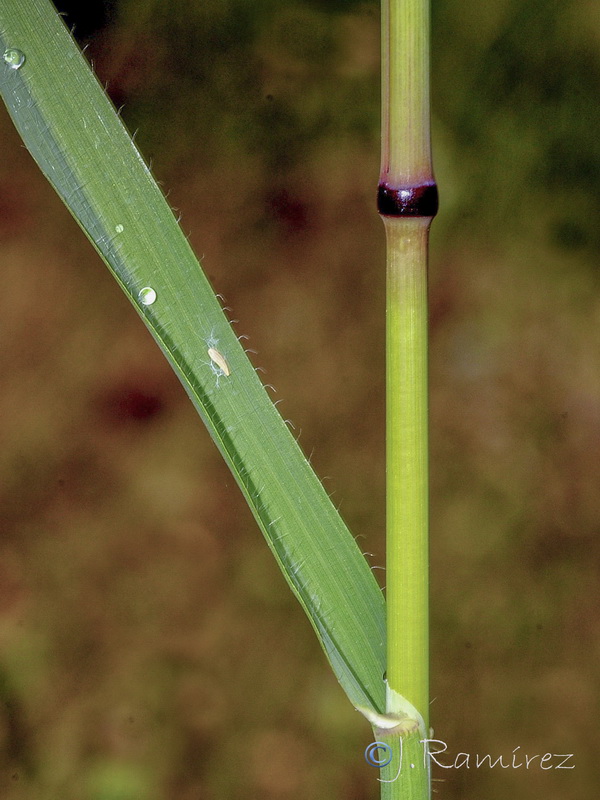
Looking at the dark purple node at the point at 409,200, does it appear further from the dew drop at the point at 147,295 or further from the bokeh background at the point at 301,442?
the bokeh background at the point at 301,442

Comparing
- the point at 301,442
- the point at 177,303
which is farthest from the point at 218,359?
the point at 301,442

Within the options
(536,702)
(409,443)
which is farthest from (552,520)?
(409,443)

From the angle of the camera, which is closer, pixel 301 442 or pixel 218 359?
pixel 218 359

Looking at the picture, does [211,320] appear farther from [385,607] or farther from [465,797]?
[465,797]

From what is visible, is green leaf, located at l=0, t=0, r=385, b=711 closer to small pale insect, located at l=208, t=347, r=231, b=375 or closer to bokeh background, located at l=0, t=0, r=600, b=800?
small pale insect, located at l=208, t=347, r=231, b=375

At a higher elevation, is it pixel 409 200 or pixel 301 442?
pixel 409 200

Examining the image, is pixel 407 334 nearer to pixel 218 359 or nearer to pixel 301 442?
pixel 218 359

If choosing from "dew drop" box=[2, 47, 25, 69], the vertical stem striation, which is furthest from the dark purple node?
"dew drop" box=[2, 47, 25, 69]
